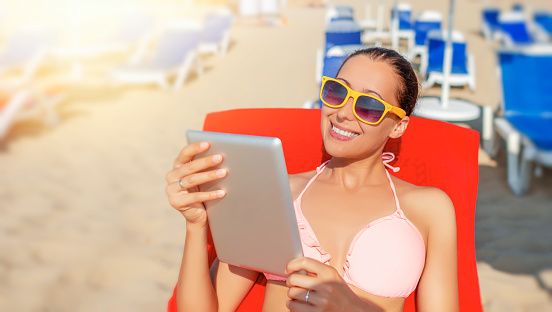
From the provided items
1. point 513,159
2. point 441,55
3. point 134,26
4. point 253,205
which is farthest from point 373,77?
point 134,26

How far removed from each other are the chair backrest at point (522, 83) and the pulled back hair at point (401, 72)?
372 cm

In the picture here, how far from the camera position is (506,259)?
3168mm

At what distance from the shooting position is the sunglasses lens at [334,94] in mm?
1513

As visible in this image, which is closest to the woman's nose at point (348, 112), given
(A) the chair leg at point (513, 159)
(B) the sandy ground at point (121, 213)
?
(B) the sandy ground at point (121, 213)

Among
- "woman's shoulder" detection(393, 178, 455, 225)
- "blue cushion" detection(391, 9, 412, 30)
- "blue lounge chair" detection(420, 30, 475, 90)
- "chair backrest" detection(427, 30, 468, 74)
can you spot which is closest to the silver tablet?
"woman's shoulder" detection(393, 178, 455, 225)

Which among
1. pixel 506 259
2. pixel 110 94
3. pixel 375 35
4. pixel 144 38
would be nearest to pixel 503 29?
pixel 375 35

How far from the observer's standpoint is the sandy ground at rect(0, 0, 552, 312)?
9.59 ft

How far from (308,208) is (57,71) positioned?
32.4ft

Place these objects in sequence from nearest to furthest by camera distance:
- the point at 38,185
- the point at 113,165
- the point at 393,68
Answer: the point at 393,68, the point at 38,185, the point at 113,165

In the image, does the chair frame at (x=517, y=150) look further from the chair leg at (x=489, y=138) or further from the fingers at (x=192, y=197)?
the fingers at (x=192, y=197)

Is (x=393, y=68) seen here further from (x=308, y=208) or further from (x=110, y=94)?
(x=110, y=94)

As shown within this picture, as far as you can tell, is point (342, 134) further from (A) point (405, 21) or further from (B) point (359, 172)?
(A) point (405, 21)

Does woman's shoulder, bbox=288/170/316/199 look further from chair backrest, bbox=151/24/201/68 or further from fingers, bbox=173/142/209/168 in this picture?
chair backrest, bbox=151/24/201/68

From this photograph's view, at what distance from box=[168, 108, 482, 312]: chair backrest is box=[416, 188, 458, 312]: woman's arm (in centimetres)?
24
